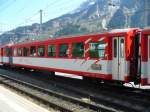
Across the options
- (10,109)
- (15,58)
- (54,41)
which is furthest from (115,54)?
(15,58)

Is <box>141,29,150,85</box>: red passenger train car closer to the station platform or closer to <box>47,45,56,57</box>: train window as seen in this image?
the station platform

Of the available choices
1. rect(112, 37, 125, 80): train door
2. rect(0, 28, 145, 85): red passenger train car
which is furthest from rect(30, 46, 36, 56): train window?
rect(112, 37, 125, 80): train door

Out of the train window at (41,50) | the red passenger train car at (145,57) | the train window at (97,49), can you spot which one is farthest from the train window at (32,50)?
the red passenger train car at (145,57)

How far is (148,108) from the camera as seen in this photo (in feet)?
49.6

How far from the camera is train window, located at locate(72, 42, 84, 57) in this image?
75.4 feet

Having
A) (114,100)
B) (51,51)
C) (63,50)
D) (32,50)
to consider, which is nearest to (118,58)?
(114,100)

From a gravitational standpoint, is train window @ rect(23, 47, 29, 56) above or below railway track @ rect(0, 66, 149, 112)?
above

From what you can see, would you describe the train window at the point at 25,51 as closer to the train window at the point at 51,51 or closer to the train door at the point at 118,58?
the train window at the point at 51,51

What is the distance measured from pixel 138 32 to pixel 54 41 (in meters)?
9.58

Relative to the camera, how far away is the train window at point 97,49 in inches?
808

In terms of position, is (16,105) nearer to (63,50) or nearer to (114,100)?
(114,100)

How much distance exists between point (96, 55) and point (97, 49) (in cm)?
32

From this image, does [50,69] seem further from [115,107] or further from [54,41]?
[115,107]

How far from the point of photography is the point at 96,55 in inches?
835
